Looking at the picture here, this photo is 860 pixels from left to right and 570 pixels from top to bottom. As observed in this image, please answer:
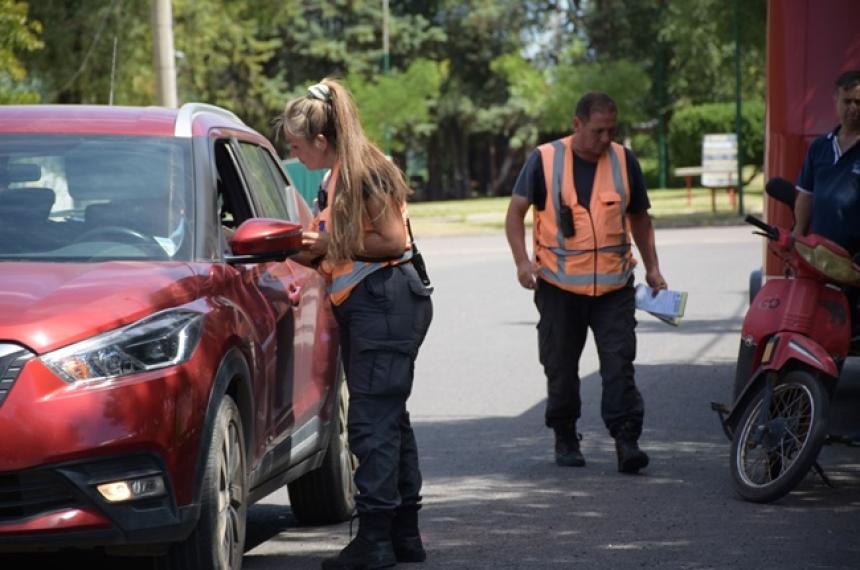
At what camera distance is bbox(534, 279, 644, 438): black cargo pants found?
9352mm

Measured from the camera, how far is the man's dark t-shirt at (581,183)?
30.8ft

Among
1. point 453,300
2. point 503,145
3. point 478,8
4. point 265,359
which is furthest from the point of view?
point 503,145

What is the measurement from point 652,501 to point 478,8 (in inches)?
2630

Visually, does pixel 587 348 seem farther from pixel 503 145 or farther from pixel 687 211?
pixel 503 145

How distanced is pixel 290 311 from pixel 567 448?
2874 mm

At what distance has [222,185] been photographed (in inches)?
282

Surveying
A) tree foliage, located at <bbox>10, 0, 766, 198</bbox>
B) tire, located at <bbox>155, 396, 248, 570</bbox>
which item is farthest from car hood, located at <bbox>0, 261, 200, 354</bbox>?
tree foliage, located at <bbox>10, 0, 766, 198</bbox>

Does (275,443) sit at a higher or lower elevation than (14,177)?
lower

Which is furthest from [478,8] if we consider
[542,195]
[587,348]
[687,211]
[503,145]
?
[542,195]

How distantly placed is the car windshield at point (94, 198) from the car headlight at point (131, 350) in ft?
1.92

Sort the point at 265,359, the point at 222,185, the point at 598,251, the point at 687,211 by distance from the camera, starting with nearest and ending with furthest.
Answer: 1. the point at 265,359
2. the point at 222,185
3. the point at 598,251
4. the point at 687,211

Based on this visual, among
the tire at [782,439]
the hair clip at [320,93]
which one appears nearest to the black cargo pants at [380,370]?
the hair clip at [320,93]

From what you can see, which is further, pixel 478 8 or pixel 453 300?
pixel 478 8

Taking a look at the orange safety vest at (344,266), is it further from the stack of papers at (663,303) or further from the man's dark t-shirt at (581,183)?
the stack of papers at (663,303)
